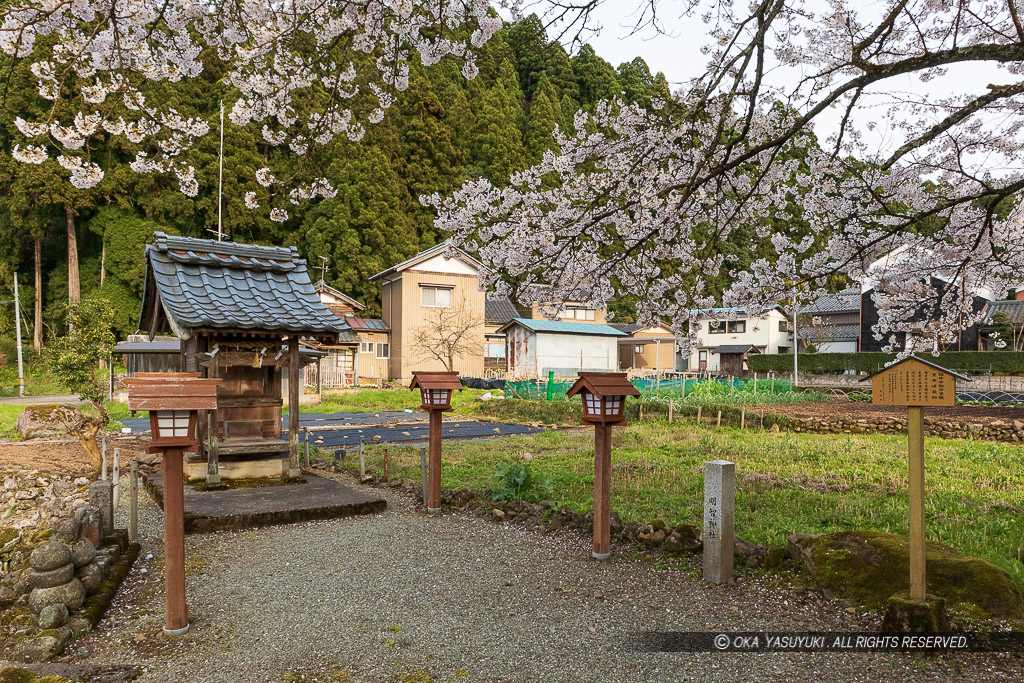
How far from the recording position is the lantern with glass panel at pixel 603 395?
6.09 m

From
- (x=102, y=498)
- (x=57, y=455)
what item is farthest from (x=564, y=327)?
(x=102, y=498)

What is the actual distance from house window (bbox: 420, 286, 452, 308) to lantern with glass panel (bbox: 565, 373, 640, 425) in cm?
2753

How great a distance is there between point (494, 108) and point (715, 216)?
29470 millimetres

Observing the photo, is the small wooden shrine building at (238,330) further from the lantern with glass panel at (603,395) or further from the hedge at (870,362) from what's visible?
the hedge at (870,362)

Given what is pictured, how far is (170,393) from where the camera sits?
467 centimetres

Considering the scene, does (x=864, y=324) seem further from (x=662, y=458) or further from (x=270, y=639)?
(x=270, y=639)

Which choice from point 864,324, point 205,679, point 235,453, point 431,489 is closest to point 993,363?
point 864,324

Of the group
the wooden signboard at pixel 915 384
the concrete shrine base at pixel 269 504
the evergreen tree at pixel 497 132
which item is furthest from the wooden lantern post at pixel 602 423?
the evergreen tree at pixel 497 132

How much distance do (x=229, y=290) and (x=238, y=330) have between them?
121 cm

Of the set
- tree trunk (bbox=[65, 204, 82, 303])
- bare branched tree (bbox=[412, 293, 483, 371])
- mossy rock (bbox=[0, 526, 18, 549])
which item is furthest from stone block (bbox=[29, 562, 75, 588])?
tree trunk (bbox=[65, 204, 82, 303])

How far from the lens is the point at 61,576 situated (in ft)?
15.3

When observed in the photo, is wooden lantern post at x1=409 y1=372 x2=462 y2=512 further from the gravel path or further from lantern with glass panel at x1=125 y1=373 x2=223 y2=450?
lantern with glass panel at x1=125 y1=373 x2=223 y2=450

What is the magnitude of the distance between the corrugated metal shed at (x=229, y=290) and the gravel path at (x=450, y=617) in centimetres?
317

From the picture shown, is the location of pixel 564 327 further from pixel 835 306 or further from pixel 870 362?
pixel 835 306
